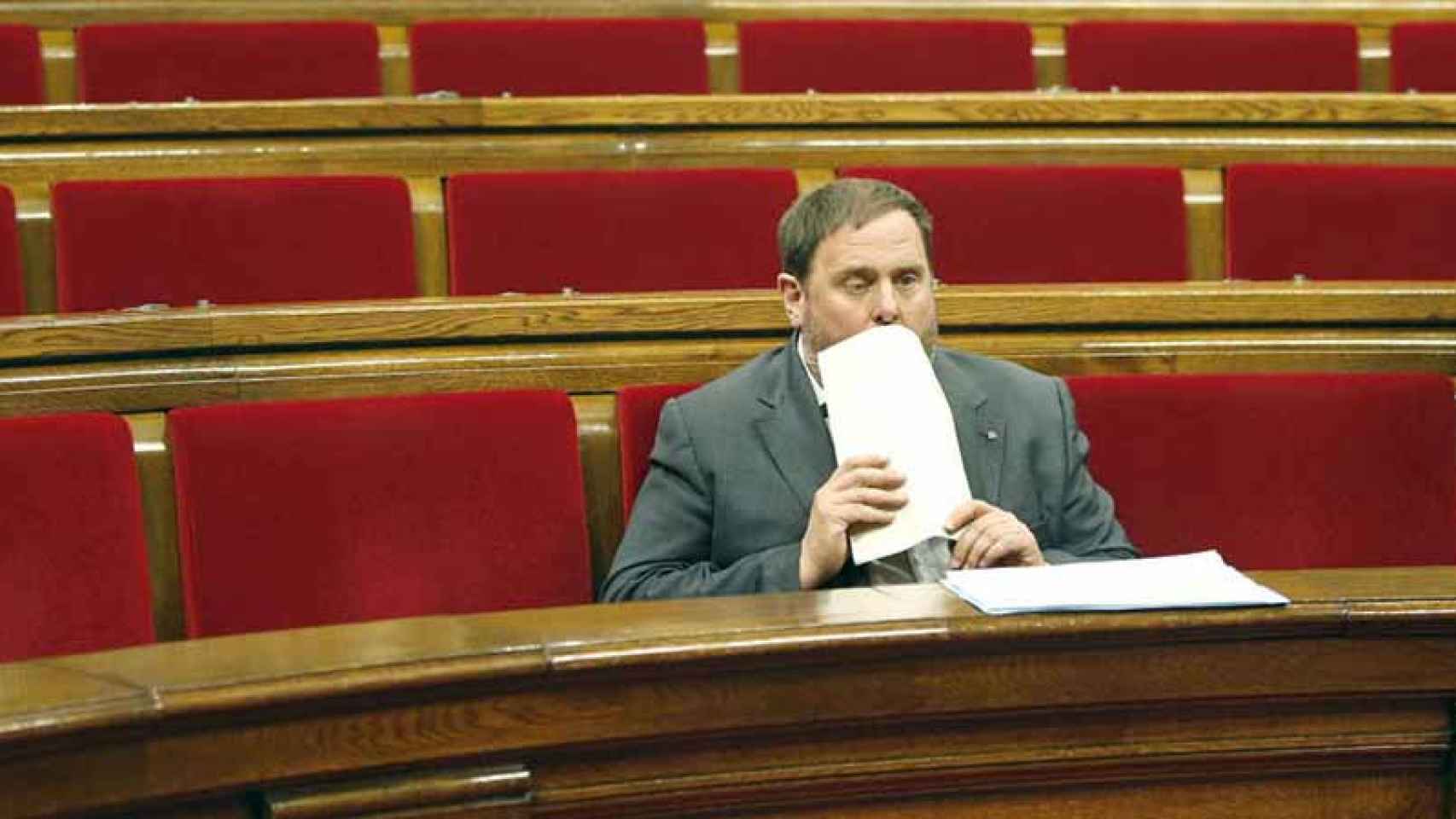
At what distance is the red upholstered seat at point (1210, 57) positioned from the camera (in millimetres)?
1041

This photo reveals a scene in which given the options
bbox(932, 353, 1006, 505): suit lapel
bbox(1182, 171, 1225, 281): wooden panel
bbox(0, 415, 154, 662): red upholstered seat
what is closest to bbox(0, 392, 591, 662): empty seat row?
bbox(0, 415, 154, 662): red upholstered seat

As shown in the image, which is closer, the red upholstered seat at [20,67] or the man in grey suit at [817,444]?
the man in grey suit at [817,444]

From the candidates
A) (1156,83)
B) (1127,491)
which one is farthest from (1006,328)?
(1156,83)

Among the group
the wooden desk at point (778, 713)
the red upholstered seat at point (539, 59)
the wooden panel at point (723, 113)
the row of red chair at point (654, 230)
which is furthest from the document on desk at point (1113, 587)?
the red upholstered seat at point (539, 59)

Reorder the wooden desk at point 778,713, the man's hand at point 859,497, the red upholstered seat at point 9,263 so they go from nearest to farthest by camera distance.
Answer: the wooden desk at point 778,713 → the man's hand at point 859,497 → the red upholstered seat at point 9,263

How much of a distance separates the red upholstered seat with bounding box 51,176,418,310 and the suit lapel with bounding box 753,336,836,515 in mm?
209

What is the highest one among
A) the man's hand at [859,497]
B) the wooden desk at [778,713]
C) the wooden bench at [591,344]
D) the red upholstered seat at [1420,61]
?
the red upholstered seat at [1420,61]

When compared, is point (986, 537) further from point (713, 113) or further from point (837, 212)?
point (713, 113)

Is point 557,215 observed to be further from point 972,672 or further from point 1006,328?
point 972,672

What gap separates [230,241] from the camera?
2.40ft

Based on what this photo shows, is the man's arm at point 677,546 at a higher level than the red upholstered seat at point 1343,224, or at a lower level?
lower

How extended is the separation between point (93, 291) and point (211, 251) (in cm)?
4

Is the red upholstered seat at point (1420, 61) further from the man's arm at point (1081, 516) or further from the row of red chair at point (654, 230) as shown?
the man's arm at point (1081, 516)

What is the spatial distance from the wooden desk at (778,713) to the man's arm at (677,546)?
127 millimetres
